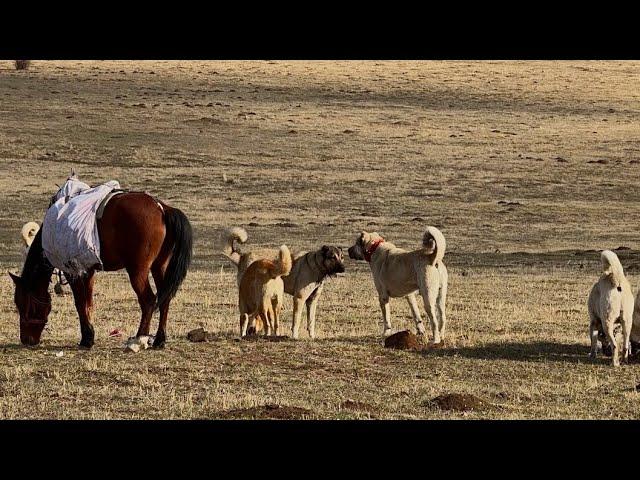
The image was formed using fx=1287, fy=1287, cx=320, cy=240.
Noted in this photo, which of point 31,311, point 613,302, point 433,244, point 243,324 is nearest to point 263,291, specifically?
point 243,324

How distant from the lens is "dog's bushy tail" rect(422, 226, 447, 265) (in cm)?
1619

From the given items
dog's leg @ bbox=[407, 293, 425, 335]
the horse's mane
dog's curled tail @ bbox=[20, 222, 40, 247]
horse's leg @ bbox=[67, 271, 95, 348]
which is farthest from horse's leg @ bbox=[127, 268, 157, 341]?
dog's curled tail @ bbox=[20, 222, 40, 247]

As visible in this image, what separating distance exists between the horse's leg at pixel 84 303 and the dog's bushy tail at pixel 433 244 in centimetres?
419

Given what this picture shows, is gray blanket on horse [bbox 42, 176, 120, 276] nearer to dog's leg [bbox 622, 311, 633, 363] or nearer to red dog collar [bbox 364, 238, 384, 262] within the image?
red dog collar [bbox 364, 238, 384, 262]

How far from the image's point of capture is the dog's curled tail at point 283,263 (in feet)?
52.6

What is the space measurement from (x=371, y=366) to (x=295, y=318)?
9.63ft

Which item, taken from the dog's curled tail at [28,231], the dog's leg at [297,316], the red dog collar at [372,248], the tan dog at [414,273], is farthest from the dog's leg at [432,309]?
the dog's curled tail at [28,231]

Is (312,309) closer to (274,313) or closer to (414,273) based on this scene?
(274,313)

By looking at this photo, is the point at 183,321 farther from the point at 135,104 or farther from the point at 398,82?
the point at 398,82

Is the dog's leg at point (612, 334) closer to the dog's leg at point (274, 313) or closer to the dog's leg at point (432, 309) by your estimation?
the dog's leg at point (432, 309)

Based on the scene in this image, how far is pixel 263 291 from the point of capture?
652 inches

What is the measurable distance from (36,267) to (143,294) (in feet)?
5.16

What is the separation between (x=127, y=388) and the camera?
41.8 feet

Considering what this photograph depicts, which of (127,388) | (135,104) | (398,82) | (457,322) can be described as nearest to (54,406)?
(127,388)
